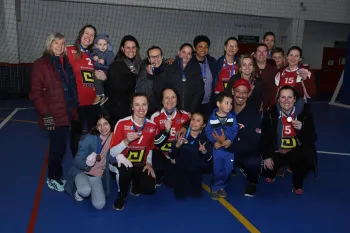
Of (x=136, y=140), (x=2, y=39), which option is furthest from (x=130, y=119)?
(x=2, y=39)

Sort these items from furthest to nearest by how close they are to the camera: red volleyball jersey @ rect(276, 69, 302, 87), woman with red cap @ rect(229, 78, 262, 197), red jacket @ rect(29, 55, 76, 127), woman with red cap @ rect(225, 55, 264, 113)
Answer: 1. red volleyball jersey @ rect(276, 69, 302, 87)
2. woman with red cap @ rect(225, 55, 264, 113)
3. woman with red cap @ rect(229, 78, 262, 197)
4. red jacket @ rect(29, 55, 76, 127)

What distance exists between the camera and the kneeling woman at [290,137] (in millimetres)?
4094

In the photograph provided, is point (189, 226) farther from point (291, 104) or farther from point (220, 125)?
point (291, 104)

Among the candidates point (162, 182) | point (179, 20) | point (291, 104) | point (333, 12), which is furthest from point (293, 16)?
point (162, 182)

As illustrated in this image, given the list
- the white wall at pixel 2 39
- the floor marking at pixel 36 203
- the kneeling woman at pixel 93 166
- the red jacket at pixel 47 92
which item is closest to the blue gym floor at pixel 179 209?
the floor marking at pixel 36 203

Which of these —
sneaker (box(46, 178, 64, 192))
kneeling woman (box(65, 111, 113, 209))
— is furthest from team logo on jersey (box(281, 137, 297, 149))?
sneaker (box(46, 178, 64, 192))

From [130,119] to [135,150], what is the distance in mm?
378

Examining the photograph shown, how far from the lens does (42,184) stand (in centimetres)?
418

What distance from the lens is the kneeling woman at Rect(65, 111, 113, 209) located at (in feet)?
11.7

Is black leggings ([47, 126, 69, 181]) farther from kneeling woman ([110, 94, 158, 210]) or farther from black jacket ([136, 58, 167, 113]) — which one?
black jacket ([136, 58, 167, 113])

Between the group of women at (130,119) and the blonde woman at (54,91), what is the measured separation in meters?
0.01

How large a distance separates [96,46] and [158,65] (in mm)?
871

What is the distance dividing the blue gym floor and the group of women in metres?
0.19

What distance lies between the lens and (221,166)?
12.9 ft
